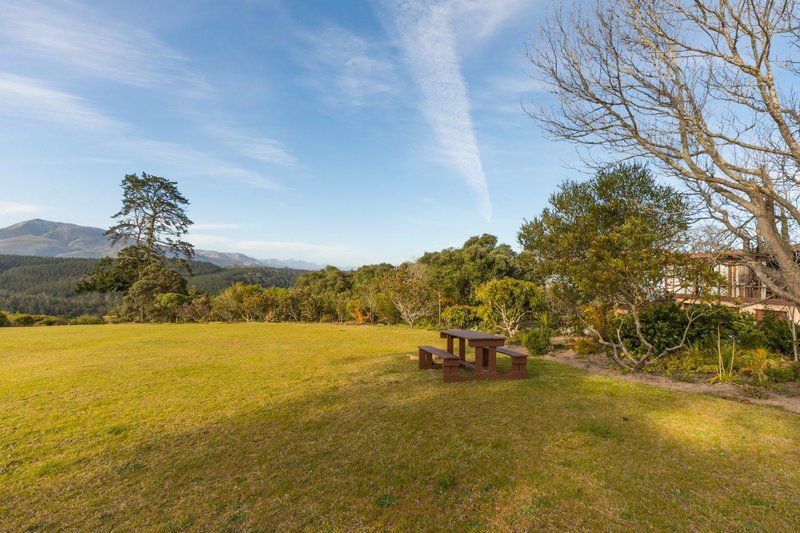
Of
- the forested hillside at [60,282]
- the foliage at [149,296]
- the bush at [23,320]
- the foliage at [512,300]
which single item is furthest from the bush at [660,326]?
the forested hillside at [60,282]

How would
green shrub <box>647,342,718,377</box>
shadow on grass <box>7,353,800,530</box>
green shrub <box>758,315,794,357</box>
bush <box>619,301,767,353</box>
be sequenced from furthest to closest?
bush <box>619,301,767,353</box>, green shrub <box>758,315,794,357</box>, green shrub <box>647,342,718,377</box>, shadow on grass <box>7,353,800,530</box>

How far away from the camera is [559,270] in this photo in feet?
32.6

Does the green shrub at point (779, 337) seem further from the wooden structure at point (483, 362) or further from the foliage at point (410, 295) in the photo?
the foliage at point (410, 295)

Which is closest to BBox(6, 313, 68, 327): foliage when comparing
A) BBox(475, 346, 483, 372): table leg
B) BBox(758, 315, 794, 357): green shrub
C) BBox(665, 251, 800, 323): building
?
BBox(475, 346, 483, 372): table leg

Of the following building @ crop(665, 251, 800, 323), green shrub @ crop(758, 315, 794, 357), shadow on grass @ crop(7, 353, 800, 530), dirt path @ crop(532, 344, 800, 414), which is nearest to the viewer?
shadow on grass @ crop(7, 353, 800, 530)

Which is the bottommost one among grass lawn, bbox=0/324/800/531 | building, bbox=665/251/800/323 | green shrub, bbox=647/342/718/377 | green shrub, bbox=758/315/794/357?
grass lawn, bbox=0/324/800/531

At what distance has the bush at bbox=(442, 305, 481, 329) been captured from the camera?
56.3 ft

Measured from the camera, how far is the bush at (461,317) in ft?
56.3

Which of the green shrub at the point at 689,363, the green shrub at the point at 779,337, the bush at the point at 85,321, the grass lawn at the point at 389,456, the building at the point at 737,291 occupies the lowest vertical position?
the bush at the point at 85,321

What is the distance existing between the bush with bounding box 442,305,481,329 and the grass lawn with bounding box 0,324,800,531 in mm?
9738

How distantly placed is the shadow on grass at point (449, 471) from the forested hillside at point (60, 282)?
43.1 m

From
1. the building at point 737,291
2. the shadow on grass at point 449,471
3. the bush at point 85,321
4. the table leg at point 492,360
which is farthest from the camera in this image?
the bush at point 85,321

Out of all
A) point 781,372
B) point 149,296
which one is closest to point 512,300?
point 781,372

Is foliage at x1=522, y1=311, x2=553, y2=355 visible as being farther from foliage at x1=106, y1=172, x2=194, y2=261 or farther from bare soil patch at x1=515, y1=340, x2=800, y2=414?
foliage at x1=106, y1=172, x2=194, y2=261
